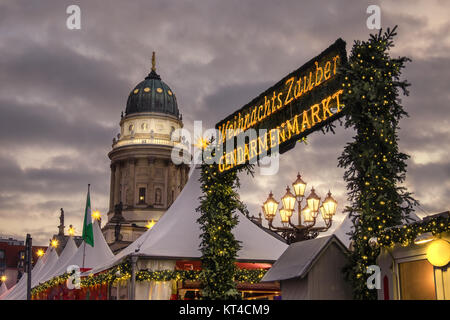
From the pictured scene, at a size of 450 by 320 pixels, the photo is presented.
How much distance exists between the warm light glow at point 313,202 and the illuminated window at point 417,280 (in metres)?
6.05

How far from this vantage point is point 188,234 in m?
21.9

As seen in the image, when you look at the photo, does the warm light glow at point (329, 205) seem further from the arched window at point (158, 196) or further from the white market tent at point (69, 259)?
the arched window at point (158, 196)

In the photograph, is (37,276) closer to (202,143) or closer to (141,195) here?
(202,143)

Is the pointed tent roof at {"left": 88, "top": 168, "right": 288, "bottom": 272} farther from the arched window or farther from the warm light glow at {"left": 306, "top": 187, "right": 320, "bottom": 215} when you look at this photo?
the arched window

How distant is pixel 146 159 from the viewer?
90.4 m

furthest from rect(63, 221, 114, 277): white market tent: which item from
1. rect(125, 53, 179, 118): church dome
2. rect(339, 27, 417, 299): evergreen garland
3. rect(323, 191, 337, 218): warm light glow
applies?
rect(125, 53, 179, 118): church dome

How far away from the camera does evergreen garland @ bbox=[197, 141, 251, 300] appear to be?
758 inches

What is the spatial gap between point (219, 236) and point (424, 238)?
9.09 m

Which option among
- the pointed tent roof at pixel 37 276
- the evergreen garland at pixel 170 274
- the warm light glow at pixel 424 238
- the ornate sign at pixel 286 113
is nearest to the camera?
the warm light glow at pixel 424 238

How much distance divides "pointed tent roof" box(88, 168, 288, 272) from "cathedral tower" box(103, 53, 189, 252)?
64.5 m

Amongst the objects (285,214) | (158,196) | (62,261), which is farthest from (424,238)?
(158,196)

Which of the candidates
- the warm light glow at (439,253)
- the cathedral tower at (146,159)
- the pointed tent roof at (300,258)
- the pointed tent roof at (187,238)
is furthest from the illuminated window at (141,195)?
the warm light glow at (439,253)

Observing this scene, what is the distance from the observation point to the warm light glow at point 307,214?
18578mm
